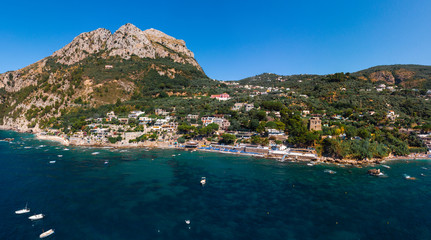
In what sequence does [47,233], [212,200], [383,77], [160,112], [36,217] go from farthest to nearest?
[383,77] → [160,112] → [212,200] → [36,217] → [47,233]

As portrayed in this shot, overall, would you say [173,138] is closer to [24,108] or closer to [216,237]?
[216,237]

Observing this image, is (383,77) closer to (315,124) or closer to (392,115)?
(392,115)

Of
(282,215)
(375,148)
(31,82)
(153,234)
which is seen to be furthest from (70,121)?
(375,148)

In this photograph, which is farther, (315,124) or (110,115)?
(110,115)

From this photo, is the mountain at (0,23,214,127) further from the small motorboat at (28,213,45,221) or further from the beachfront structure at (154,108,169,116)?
the small motorboat at (28,213,45,221)

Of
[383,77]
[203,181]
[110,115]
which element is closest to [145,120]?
[110,115]

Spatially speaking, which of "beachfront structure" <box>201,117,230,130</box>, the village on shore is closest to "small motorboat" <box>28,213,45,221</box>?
the village on shore
